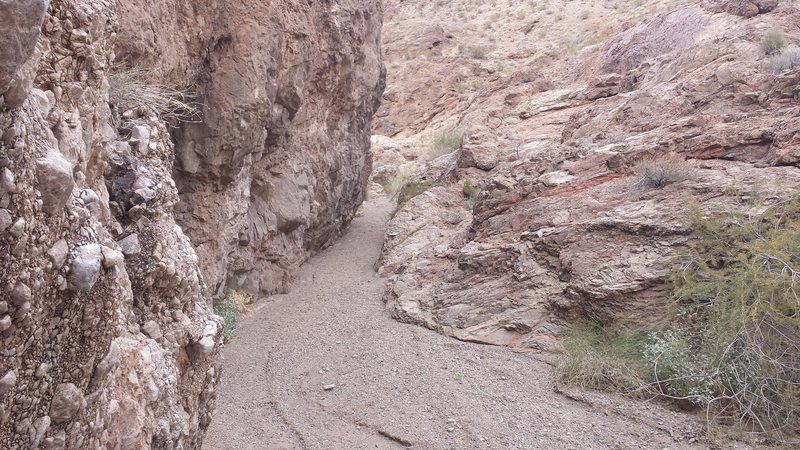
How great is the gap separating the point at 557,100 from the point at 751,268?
9.99m

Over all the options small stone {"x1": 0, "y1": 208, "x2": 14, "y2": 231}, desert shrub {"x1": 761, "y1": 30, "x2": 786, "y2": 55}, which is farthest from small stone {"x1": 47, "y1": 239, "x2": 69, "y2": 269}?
desert shrub {"x1": 761, "y1": 30, "x2": 786, "y2": 55}

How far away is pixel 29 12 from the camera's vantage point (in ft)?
5.33

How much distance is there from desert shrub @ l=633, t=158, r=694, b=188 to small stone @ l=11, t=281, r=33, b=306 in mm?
8118

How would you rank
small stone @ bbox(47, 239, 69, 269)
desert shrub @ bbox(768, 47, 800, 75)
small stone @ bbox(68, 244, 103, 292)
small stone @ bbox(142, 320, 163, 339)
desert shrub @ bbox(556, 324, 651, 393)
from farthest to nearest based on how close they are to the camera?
desert shrub @ bbox(768, 47, 800, 75), desert shrub @ bbox(556, 324, 651, 393), small stone @ bbox(142, 320, 163, 339), small stone @ bbox(68, 244, 103, 292), small stone @ bbox(47, 239, 69, 269)

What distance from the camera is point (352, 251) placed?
1323 cm

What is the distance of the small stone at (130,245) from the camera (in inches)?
126

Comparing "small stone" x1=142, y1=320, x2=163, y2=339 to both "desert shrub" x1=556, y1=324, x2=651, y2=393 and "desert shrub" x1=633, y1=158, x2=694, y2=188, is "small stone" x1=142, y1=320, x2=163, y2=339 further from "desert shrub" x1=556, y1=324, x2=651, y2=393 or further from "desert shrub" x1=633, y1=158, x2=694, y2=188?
"desert shrub" x1=633, y1=158, x2=694, y2=188

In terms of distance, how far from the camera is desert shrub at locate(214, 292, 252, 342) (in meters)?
8.43

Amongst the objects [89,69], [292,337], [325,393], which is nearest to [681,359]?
[325,393]

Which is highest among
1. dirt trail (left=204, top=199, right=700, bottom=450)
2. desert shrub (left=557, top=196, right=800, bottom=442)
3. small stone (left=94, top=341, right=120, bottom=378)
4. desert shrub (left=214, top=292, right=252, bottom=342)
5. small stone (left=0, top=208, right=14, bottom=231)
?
small stone (left=0, top=208, right=14, bottom=231)

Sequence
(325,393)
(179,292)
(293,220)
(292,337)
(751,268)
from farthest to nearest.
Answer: (293,220)
(292,337)
(325,393)
(751,268)
(179,292)

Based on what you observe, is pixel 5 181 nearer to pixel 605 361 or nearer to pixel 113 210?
pixel 113 210

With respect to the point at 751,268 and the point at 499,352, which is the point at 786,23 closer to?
the point at 751,268

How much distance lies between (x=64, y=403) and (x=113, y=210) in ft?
4.49
